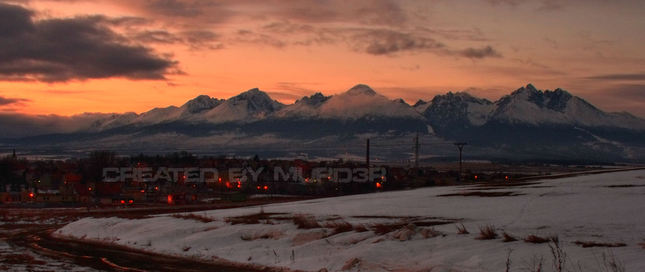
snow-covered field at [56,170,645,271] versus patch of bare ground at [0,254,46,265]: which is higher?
snow-covered field at [56,170,645,271]

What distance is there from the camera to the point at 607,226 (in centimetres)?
3003

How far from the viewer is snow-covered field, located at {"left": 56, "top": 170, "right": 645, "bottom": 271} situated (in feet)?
80.9

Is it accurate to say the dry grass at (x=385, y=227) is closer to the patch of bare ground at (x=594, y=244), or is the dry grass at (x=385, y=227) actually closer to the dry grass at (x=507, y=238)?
the dry grass at (x=507, y=238)

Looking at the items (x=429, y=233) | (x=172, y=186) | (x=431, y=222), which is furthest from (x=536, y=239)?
(x=172, y=186)

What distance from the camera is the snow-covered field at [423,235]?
24.7 metres

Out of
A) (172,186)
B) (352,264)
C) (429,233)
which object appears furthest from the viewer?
(172,186)

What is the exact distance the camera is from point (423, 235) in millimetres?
29531

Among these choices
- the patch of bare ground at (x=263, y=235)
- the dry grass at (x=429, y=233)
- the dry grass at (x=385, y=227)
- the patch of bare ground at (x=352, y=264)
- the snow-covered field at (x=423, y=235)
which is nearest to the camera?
the snow-covered field at (x=423, y=235)

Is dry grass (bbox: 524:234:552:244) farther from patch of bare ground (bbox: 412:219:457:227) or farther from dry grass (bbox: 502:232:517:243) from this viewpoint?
patch of bare ground (bbox: 412:219:457:227)

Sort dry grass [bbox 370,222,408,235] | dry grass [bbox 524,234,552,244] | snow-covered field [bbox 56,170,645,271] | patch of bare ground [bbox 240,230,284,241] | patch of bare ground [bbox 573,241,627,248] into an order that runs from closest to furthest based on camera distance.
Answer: snow-covered field [bbox 56,170,645,271] → patch of bare ground [bbox 573,241,627,248] → dry grass [bbox 524,234,552,244] → dry grass [bbox 370,222,408,235] → patch of bare ground [bbox 240,230,284,241]

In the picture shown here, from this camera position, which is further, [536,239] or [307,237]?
[307,237]

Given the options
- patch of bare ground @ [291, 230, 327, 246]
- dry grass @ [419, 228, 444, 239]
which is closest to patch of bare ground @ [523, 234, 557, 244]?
dry grass @ [419, 228, 444, 239]

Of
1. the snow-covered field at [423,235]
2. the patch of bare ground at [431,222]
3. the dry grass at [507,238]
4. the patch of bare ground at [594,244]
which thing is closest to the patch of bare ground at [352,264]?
the snow-covered field at [423,235]

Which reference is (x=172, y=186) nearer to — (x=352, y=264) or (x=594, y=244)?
(x=352, y=264)
